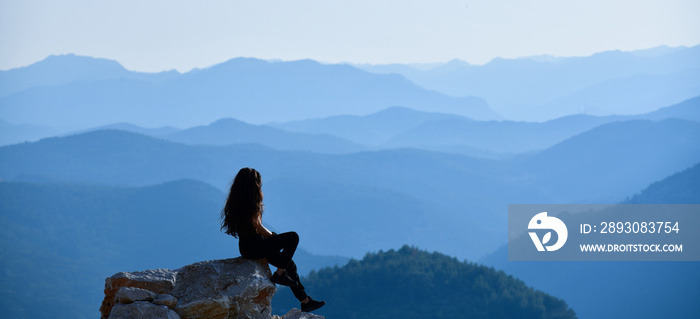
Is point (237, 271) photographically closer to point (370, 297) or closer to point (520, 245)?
point (370, 297)

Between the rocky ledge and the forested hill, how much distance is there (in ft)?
226

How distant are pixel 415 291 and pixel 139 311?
245ft

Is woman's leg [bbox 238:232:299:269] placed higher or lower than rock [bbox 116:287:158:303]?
higher

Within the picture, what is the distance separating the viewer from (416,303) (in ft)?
269

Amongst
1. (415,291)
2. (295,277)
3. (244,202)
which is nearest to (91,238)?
(415,291)

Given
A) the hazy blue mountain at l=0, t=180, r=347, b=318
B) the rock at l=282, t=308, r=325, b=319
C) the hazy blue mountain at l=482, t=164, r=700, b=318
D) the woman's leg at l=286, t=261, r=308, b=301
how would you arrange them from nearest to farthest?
1. the woman's leg at l=286, t=261, r=308, b=301
2. the rock at l=282, t=308, r=325, b=319
3. the hazy blue mountain at l=482, t=164, r=700, b=318
4. the hazy blue mountain at l=0, t=180, r=347, b=318

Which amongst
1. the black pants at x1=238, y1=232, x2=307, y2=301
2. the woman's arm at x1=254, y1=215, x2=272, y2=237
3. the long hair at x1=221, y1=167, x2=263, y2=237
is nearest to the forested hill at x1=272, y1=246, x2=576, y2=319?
the black pants at x1=238, y1=232, x2=307, y2=301

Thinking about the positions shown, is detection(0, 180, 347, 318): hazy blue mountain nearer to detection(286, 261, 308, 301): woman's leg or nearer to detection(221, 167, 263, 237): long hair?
detection(286, 261, 308, 301): woman's leg

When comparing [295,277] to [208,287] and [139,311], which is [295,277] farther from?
[139,311]

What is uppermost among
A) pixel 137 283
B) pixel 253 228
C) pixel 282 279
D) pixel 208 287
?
pixel 253 228

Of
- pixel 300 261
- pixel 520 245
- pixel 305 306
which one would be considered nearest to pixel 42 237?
pixel 300 261

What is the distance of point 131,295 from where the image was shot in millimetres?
9688

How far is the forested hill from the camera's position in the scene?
7925cm

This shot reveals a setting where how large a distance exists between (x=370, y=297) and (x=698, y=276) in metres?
52.2
